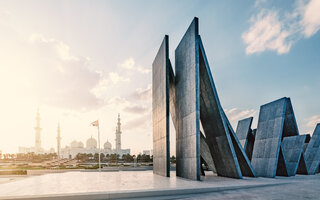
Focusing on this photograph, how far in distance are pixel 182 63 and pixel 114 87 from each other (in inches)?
484

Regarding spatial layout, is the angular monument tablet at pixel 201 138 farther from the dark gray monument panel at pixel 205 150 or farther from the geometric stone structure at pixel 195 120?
the geometric stone structure at pixel 195 120

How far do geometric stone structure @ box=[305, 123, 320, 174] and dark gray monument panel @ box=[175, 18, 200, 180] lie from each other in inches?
497

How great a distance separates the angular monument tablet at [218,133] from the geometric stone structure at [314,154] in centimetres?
875

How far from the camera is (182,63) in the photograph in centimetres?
1673

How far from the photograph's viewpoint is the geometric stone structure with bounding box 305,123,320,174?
21000 millimetres

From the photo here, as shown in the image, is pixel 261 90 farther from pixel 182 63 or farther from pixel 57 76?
pixel 57 76

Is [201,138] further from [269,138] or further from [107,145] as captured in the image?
[107,145]

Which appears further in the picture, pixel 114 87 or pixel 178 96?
pixel 114 87

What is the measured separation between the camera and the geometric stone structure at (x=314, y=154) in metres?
21.0

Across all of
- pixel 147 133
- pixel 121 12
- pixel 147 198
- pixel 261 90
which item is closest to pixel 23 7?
pixel 121 12

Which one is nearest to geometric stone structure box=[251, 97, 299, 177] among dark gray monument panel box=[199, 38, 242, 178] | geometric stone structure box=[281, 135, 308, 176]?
geometric stone structure box=[281, 135, 308, 176]

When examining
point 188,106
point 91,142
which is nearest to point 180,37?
point 188,106

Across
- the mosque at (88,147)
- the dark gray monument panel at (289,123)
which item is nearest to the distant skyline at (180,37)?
the dark gray monument panel at (289,123)

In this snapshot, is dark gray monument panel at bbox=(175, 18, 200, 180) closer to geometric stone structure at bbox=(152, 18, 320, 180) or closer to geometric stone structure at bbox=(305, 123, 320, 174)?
geometric stone structure at bbox=(152, 18, 320, 180)
